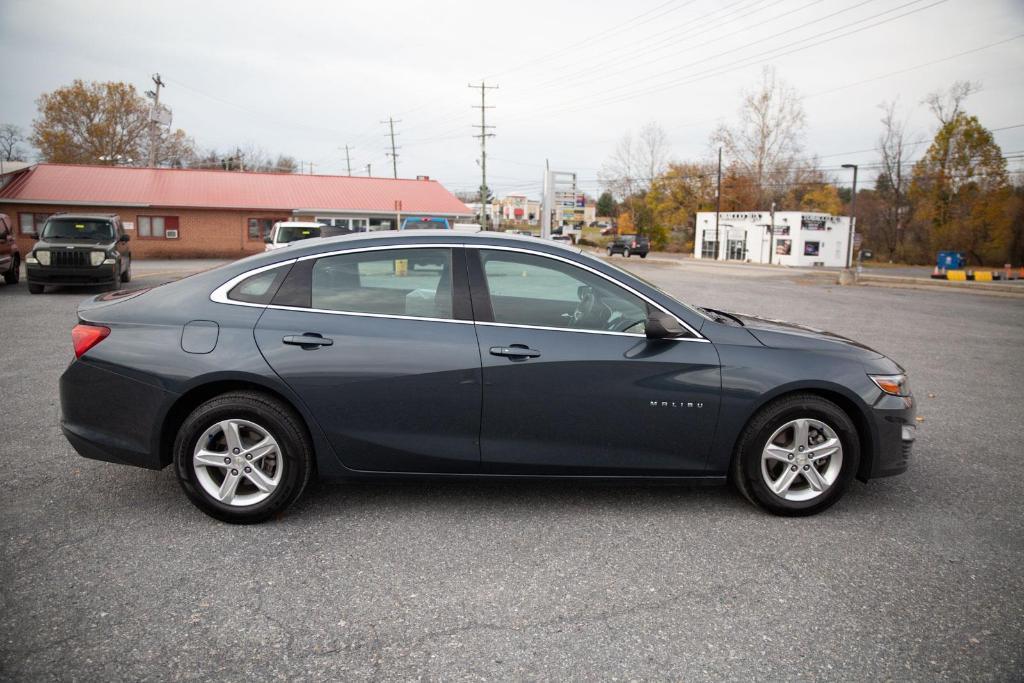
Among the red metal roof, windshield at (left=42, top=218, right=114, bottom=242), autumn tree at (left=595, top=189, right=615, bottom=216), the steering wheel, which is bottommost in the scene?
the steering wheel

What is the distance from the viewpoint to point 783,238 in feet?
210

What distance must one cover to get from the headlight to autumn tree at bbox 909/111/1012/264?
239 feet

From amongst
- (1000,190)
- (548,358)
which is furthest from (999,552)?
(1000,190)

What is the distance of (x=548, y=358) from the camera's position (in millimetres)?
3855

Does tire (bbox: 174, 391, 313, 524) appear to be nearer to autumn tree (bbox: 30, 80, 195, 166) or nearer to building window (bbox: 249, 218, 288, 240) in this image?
building window (bbox: 249, 218, 288, 240)

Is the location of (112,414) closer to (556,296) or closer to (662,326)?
(556,296)

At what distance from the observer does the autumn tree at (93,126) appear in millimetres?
65500

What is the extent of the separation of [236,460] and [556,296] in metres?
1.94

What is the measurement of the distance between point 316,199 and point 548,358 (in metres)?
47.2

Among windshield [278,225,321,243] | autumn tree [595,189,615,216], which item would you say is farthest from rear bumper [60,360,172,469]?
autumn tree [595,189,615,216]

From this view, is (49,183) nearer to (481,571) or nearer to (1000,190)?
(481,571)

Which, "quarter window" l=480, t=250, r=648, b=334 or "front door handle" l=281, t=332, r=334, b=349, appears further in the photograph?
"quarter window" l=480, t=250, r=648, b=334

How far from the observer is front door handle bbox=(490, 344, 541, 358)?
3.83 m

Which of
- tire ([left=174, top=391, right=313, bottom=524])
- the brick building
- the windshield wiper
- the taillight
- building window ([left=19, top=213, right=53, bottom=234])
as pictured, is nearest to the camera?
tire ([left=174, top=391, right=313, bottom=524])
